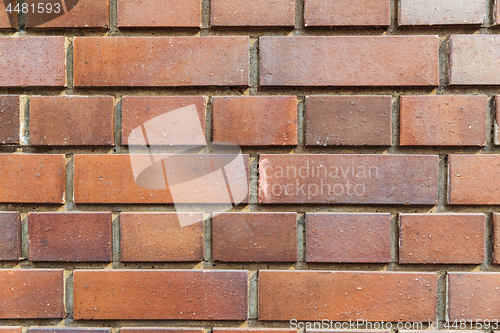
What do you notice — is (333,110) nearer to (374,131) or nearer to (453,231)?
(374,131)

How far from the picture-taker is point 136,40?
33.3 inches

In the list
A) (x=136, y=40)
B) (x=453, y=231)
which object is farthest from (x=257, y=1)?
(x=453, y=231)

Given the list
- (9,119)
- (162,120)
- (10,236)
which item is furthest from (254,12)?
(10,236)

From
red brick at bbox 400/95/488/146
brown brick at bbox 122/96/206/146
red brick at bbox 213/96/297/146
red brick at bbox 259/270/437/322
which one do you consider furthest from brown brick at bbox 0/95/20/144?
red brick at bbox 400/95/488/146

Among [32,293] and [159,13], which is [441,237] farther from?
[32,293]

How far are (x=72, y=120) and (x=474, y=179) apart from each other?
1.15 m

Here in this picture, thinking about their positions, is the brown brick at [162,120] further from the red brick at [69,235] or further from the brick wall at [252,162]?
the red brick at [69,235]

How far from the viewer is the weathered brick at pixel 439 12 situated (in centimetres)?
84

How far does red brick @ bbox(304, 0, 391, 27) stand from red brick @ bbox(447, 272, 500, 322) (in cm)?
76

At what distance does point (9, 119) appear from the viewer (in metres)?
0.86

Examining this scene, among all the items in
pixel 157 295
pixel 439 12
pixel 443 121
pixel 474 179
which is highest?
pixel 439 12

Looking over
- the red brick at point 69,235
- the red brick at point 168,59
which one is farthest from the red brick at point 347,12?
the red brick at point 69,235

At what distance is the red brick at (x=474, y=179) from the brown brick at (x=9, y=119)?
1.24 metres

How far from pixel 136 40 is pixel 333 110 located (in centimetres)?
59
